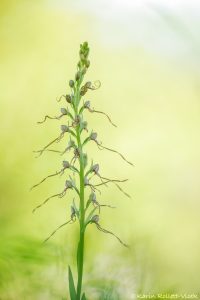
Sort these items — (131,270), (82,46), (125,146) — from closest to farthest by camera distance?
(82,46), (131,270), (125,146)

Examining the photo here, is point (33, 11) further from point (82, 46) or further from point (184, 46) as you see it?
point (82, 46)

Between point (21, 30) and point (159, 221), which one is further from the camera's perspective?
point (21, 30)

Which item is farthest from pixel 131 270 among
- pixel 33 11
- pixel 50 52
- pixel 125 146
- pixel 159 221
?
pixel 33 11

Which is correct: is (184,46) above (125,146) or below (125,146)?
above

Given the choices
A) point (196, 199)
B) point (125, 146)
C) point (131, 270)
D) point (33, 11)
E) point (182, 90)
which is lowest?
point (131, 270)

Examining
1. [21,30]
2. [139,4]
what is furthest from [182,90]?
[21,30]

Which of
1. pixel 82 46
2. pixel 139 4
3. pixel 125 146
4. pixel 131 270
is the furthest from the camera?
pixel 139 4
